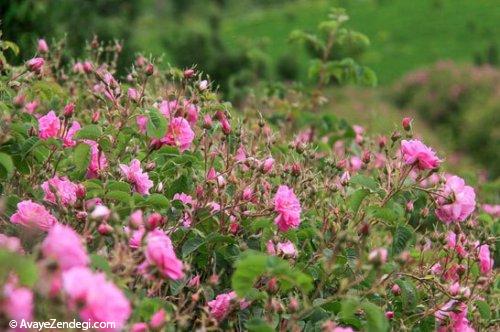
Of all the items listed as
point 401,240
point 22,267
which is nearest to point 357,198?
point 401,240

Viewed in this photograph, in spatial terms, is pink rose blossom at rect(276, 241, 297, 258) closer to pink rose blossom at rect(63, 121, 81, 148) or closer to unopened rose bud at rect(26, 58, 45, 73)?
pink rose blossom at rect(63, 121, 81, 148)

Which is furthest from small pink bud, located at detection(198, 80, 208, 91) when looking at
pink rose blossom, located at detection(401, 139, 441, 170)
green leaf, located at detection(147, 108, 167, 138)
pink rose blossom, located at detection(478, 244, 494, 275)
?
pink rose blossom, located at detection(478, 244, 494, 275)

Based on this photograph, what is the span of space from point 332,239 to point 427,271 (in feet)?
1.17

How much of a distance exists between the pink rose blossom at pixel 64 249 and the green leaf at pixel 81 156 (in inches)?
34.4

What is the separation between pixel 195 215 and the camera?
2332mm

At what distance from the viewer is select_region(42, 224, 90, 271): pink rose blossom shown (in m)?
1.40

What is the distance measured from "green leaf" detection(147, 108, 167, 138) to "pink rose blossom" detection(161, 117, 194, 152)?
5.8 inches

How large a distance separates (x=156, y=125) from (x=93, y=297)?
1121 millimetres

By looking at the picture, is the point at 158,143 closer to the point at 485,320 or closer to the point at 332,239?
the point at 332,239

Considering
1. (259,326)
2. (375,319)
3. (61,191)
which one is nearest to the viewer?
(259,326)

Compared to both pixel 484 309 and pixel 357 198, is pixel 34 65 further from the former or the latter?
pixel 484 309

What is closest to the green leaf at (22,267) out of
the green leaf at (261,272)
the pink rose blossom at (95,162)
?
the green leaf at (261,272)

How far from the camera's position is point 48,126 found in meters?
2.43

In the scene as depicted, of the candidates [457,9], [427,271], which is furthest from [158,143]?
[457,9]
